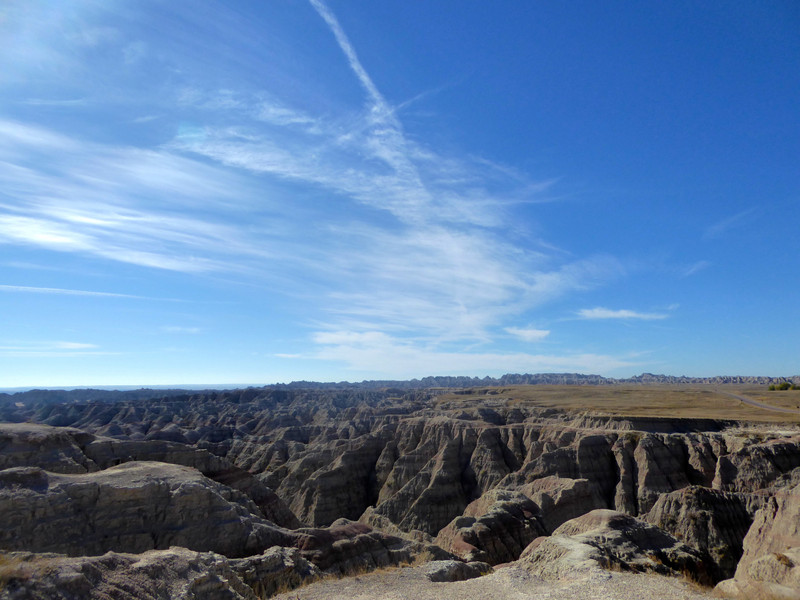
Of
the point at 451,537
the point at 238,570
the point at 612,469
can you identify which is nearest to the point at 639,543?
the point at 451,537

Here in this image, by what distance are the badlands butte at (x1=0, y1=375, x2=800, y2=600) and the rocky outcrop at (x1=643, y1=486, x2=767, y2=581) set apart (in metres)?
0.12

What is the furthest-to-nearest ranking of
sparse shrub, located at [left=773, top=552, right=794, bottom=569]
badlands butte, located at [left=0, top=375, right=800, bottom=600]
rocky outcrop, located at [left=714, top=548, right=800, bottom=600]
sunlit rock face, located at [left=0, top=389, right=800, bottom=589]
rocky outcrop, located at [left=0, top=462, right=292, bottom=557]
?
sunlit rock face, located at [left=0, top=389, right=800, bottom=589] → rocky outcrop, located at [left=0, top=462, right=292, bottom=557] → sparse shrub, located at [left=773, top=552, right=794, bottom=569] → badlands butte, located at [left=0, top=375, right=800, bottom=600] → rocky outcrop, located at [left=714, top=548, right=800, bottom=600]

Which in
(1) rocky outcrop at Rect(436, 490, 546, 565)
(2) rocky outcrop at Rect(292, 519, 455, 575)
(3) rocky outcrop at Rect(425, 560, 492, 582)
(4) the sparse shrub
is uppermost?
(4) the sparse shrub

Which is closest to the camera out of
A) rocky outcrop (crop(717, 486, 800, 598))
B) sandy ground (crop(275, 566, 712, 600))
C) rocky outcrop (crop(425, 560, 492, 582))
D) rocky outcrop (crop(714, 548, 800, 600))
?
rocky outcrop (crop(714, 548, 800, 600))

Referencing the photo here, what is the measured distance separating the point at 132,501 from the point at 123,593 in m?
17.1

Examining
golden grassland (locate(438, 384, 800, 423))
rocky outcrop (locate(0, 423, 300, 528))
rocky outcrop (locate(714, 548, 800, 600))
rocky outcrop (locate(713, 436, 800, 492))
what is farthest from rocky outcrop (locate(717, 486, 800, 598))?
golden grassland (locate(438, 384, 800, 423))

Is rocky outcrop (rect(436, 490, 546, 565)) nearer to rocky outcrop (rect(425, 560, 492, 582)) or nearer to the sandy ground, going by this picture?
rocky outcrop (rect(425, 560, 492, 582))

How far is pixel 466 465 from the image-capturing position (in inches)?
2534

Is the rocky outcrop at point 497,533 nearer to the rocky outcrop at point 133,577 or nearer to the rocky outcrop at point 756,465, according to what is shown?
the rocky outcrop at point 133,577

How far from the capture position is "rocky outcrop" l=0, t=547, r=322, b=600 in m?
10.3

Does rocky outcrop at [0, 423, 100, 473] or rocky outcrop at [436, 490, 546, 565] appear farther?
rocky outcrop at [0, 423, 100, 473]

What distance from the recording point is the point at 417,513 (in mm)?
55406

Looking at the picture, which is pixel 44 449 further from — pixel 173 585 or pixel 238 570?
pixel 173 585

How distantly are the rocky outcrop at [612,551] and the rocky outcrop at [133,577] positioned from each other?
11.0 meters
